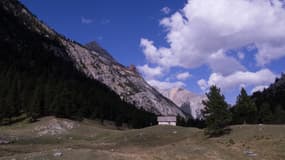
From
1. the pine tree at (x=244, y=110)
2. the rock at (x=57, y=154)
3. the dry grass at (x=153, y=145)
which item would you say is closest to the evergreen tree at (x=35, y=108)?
the dry grass at (x=153, y=145)

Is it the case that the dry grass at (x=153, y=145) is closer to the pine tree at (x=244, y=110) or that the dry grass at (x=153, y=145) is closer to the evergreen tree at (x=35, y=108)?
the evergreen tree at (x=35, y=108)

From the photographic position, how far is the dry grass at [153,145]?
133ft

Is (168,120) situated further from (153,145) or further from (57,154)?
(57,154)

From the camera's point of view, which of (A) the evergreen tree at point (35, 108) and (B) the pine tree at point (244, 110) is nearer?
(B) the pine tree at point (244, 110)

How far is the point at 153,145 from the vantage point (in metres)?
67.3

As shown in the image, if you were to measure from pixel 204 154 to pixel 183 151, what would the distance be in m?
3.02

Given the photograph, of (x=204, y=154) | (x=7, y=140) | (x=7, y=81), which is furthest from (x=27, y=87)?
(x=204, y=154)

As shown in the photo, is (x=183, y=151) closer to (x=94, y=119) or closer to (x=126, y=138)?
(x=126, y=138)

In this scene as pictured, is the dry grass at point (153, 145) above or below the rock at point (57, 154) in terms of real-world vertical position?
above

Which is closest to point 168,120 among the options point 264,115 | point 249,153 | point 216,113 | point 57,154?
point 264,115

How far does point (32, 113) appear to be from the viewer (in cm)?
10294

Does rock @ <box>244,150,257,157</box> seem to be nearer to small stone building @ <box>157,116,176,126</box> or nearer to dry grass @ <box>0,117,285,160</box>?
dry grass @ <box>0,117,285,160</box>

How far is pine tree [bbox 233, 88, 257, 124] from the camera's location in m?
93.3

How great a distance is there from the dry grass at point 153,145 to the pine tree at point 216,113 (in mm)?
2333
